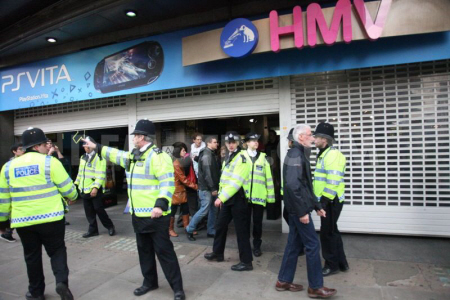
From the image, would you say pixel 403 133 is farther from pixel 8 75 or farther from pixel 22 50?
pixel 8 75

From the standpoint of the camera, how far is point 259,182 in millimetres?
4910

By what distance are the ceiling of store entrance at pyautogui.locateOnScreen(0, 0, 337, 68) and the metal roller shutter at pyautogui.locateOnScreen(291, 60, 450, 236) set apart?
1738 mm

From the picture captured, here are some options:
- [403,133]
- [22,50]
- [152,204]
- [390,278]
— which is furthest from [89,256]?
[22,50]

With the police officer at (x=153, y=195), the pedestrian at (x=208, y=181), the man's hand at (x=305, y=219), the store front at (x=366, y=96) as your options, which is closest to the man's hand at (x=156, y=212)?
the police officer at (x=153, y=195)

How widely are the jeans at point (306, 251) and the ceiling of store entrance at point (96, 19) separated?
4326mm

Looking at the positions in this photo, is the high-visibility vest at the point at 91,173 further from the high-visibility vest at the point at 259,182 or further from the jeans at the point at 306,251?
the jeans at the point at 306,251

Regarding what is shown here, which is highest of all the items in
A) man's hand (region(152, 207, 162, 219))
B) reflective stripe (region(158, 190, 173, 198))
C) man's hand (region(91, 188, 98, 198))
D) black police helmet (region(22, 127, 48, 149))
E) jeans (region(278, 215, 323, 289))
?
black police helmet (region(22, 127, 48, 149))

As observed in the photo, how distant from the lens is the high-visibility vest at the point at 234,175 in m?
4.28

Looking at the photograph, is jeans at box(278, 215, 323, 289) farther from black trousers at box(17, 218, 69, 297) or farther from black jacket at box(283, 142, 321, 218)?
black trousers at box(17, 218, 69, 297)

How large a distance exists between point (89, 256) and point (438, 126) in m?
6.49

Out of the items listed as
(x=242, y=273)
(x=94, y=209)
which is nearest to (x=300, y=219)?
(x=242, y=273)

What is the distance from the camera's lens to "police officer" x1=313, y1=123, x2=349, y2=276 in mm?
4051

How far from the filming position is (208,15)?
266 inches

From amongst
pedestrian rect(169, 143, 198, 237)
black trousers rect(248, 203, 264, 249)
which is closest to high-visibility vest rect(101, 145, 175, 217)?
black trousers rect(248, 203, 264, 249)
